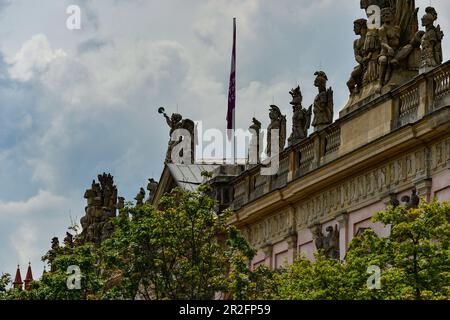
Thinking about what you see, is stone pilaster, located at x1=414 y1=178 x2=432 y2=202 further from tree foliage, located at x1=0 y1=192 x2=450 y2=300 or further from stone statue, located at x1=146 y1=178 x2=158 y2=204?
stone statue, located at x1=146 y1=178 x2=158 y2=204

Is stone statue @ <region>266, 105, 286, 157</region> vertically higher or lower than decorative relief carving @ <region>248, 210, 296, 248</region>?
higher

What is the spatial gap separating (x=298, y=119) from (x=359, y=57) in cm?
740

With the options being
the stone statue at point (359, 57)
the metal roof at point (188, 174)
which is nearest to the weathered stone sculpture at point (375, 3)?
the stone statue at point (359, 57)

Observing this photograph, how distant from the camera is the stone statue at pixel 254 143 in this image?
7725 cm

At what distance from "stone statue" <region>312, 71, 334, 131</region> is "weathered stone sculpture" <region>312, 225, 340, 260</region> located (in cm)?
394

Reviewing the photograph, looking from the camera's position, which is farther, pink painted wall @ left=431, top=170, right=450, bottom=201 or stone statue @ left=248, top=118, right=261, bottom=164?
stone statue @ left=248, top=118, right=261, bottom=164

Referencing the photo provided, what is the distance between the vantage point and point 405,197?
5612 centimetres

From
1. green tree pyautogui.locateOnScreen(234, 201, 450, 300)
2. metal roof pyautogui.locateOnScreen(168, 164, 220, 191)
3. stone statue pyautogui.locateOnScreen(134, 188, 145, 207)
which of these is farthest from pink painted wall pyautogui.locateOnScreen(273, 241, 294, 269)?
green tree pyautogui.locateOnScreen(234, 201, 450, 300)

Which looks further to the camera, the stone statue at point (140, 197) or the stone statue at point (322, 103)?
the stone statue at point (140, 197)

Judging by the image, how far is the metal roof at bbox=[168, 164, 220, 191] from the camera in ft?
275

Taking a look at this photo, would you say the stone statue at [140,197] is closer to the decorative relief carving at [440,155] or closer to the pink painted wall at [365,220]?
the pink painted wall at [365,220]

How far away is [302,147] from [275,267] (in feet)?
15.4

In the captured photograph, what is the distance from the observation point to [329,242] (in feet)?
206

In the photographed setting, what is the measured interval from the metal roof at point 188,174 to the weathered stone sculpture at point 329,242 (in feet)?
66.1
